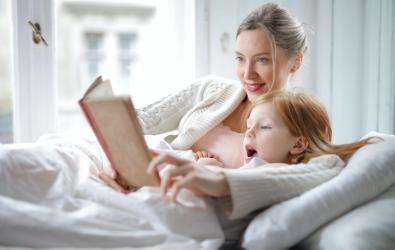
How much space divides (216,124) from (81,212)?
733 millimetres

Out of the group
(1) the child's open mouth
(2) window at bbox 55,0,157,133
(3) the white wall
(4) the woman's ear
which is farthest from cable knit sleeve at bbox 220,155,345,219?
(2) window at bbox 55,0,157,133

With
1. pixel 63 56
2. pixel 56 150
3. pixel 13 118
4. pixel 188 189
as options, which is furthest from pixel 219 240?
pixel 63 56

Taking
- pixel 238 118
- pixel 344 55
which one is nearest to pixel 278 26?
pixel 238 118

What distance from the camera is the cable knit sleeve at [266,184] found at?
2.95 feet

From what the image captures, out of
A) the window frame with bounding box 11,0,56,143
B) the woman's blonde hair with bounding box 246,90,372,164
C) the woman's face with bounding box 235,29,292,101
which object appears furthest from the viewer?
the window frame with bounding box 11,0,56,143

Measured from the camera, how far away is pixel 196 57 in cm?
213

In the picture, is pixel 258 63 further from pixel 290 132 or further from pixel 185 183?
pixel 185 183

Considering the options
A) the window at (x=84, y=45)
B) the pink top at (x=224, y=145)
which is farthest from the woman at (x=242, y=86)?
the window at (x=84, y=45)

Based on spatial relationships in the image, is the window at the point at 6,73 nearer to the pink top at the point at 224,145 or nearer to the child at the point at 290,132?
the pink top at the point at 224,145

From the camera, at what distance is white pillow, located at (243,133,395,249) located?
34.2 inches

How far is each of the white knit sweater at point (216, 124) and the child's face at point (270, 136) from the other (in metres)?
0.12

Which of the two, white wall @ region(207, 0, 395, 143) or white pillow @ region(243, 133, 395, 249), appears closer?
white pillow @ region(243, 133, 395, 249)

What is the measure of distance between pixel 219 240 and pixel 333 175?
1.12ft

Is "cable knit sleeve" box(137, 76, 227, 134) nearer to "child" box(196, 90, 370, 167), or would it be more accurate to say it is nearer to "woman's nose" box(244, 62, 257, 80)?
"woman's nose" box(244, 62, 257, 80)
